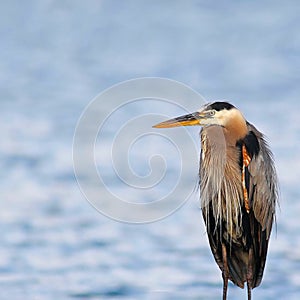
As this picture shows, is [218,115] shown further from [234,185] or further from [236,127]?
[234,185]

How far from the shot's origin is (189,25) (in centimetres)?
1709

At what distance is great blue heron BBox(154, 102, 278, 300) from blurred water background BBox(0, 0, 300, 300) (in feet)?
4.69

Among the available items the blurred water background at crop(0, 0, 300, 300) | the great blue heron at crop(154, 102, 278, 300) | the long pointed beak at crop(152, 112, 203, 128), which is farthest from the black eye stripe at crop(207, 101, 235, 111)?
the blurred water background at crop(0, 0, 300, 300)

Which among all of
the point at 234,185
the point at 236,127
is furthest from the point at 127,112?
the point at 236,127

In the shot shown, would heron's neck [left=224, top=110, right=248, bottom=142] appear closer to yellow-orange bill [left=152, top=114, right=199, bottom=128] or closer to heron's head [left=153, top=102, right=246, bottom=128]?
heron's head [left=153, top=102, right=246, bottom=128]

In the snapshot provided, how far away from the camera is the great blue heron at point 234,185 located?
7195 millimetres

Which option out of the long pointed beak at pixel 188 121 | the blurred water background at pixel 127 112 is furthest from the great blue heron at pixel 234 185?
the blurred water background at pixel 127 112

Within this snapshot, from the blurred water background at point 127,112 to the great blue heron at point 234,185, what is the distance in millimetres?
1431

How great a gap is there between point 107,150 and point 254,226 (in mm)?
4928

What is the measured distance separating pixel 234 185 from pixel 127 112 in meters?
5.97

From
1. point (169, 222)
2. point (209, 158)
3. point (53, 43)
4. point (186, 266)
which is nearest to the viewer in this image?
point (209, 158)

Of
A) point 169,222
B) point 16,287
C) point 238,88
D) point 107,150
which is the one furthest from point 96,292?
point 238,88

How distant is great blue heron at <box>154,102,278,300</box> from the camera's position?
7.20m

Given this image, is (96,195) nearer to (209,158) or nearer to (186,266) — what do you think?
(186,266)
